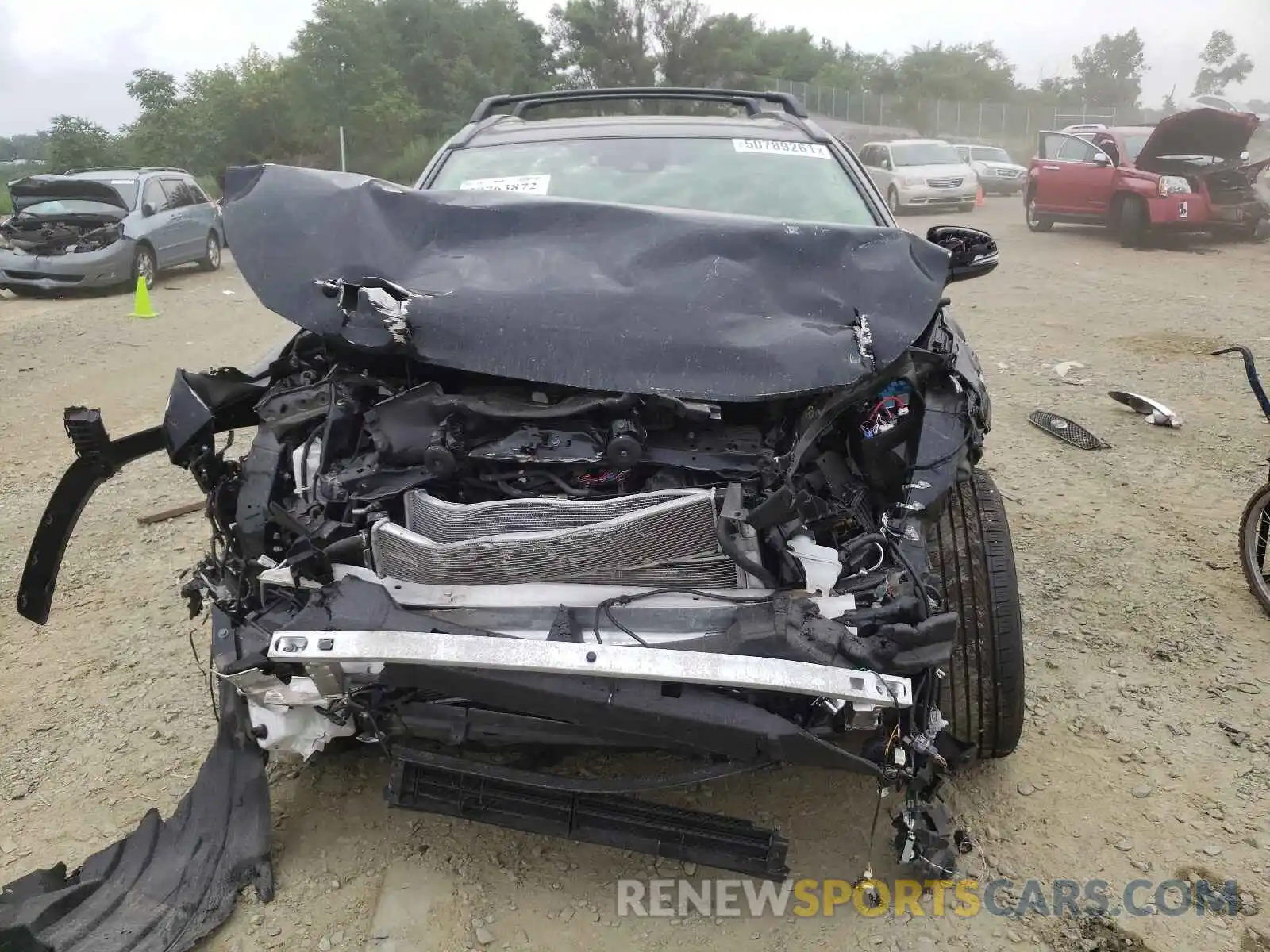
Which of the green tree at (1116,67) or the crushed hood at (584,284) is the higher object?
the green tree at (1116,67)

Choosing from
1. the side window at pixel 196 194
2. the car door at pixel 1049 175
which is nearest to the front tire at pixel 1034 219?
the car door at pixel 1049 175

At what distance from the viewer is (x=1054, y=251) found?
12133mm

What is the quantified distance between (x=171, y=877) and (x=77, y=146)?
94.6 ft

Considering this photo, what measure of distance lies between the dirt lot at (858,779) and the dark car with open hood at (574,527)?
7.7 inches

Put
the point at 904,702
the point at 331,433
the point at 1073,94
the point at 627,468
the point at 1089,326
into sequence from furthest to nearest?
the point at 1073,94, the point at 1089,326, the point at 331,433, the point at 627,468, the point at 904,702

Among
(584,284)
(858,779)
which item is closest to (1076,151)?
(858,779)

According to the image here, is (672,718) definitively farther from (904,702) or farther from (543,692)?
(904,702)

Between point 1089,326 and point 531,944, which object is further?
point 1089,326

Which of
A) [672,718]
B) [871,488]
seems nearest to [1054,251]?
[871,488]

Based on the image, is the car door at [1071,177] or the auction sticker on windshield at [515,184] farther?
the car door at [1071,177]

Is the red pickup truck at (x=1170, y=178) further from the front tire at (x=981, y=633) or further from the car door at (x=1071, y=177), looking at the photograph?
the front tire at (x=981, y=633)

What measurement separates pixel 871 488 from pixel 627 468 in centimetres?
69

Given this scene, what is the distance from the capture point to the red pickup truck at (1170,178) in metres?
11.1

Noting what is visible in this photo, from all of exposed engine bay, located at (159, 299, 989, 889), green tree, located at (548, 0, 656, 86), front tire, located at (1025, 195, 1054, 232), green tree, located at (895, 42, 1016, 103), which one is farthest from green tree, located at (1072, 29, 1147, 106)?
exposed engine bay, located at (159, 299, 989, 889)
